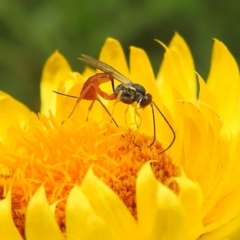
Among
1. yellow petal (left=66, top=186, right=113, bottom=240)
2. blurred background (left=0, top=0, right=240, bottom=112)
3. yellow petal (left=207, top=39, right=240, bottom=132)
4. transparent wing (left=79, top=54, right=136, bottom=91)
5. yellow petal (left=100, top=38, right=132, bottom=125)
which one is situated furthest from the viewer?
blurred background (left=0, top=0, right=240, bottom=112)

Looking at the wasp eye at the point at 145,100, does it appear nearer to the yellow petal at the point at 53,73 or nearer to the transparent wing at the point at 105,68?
the transparent wing at the point at 105,68

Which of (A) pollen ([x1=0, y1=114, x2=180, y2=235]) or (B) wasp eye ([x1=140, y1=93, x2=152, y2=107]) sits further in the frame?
(B) wasp eye ([x1=140, y1=93, x2=152, y2=107])

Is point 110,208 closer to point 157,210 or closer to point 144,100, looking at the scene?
point 157,210

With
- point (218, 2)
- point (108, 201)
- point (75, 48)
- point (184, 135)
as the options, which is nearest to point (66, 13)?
point (75, 48)

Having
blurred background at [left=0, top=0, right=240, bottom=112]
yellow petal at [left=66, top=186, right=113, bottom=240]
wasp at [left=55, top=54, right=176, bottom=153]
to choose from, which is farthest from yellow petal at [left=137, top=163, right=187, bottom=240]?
blurred background at [left=0, top=0, right=240, bottom=112]

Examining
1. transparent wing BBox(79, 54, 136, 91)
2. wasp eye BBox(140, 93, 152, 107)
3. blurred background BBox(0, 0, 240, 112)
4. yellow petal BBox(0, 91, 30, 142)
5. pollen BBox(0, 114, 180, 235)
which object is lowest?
pollen BBox(0, 114, 180, 235)

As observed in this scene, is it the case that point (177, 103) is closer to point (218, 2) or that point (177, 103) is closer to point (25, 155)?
point (25, 155)

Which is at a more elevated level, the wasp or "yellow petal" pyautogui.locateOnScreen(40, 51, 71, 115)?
"yellow petal" pyautogui.locateOnScreen(40, 51, 71, 115)

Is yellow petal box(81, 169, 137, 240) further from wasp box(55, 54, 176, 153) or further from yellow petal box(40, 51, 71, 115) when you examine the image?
yellow petal box(40, 51, 71, 115)
